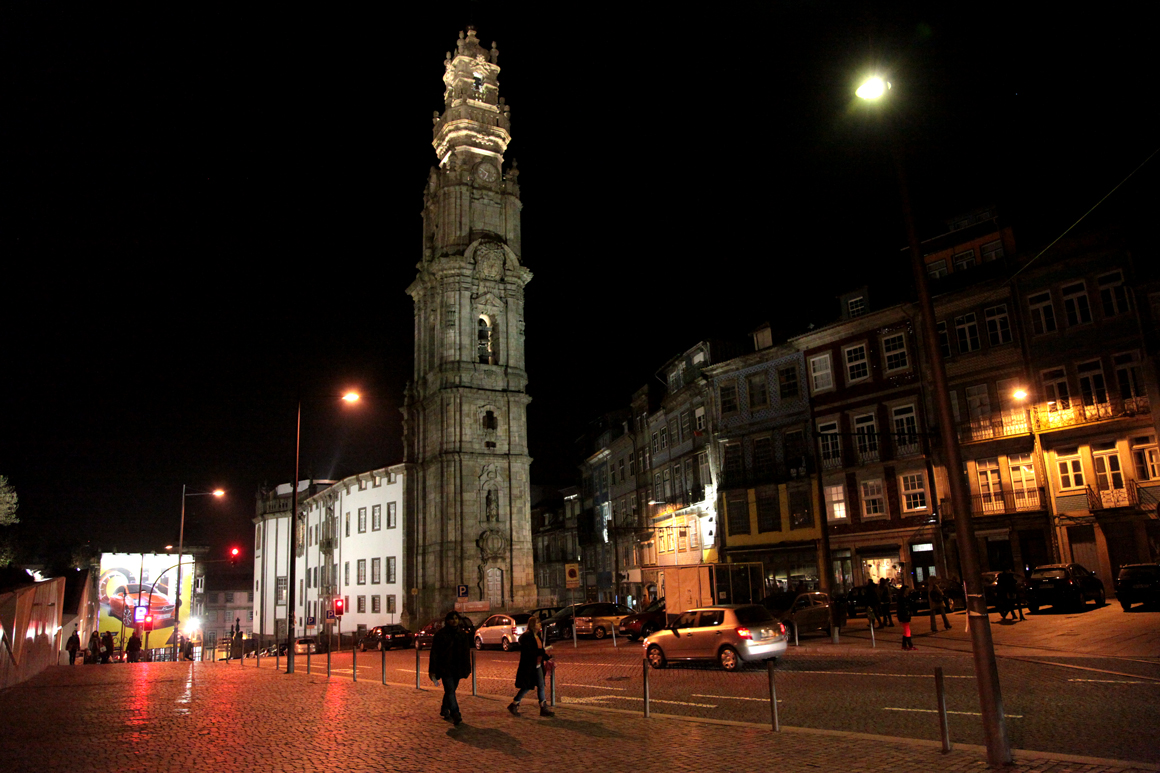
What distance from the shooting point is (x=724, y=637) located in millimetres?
19297

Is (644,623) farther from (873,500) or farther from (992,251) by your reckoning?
(992,251)

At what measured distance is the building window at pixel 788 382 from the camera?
1686 inches

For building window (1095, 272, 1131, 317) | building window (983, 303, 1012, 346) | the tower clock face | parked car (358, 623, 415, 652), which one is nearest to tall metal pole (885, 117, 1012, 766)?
building window (1095, 272, 1131, 317)

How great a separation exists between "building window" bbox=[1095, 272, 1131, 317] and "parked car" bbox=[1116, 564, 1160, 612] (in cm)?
1126

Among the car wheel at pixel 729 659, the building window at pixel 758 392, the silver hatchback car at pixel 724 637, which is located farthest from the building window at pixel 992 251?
the car wheel at pixel 729 659

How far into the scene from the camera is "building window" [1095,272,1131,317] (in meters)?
31.9

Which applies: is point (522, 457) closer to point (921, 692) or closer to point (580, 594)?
point (580, 594)

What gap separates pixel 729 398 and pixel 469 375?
1969 centimetres

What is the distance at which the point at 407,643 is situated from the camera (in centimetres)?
4509

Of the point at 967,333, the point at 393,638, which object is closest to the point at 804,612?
the point at 967,333

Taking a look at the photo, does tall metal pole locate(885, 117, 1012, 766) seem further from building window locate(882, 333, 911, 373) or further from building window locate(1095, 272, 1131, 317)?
building window locate(882, 333, 911, 373)

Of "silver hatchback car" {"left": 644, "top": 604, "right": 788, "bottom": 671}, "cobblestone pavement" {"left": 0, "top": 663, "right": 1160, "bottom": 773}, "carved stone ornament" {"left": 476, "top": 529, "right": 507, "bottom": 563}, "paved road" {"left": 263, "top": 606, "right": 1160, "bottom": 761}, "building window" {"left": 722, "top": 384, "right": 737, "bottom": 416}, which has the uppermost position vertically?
"building window" {"left": 722, "top": 384, "right": 737, "bottom": 416}

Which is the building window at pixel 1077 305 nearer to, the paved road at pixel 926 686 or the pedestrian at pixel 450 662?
the paved road at pixel 926 686

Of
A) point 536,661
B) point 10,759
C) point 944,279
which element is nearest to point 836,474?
point 944,279
